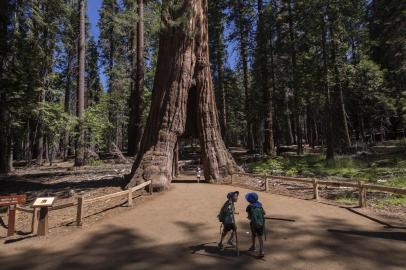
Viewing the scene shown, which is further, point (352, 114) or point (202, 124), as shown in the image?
point (352, 114)

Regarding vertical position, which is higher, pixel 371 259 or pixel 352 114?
pixel 352 114

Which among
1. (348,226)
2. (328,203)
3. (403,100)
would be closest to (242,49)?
(403,100)

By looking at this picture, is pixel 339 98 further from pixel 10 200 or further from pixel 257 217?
pixel 10 200

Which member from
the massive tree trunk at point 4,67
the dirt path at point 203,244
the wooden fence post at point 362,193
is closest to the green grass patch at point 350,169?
the wooden fence post at point 362,193

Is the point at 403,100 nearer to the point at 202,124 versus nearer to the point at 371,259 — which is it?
the point at 202,124

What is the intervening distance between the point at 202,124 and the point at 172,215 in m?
7.59

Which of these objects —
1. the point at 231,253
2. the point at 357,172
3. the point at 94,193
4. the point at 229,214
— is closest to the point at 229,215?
the point at 229,214

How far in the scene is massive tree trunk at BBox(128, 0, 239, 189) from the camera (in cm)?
1688

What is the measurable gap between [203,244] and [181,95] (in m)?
10.0

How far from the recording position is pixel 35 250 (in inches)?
345

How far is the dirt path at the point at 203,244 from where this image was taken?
7.42 m

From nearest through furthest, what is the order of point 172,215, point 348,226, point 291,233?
point 291,233 < point 348,226 < point 172,215

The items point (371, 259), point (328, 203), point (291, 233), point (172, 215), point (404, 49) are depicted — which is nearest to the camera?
point (371, 259)

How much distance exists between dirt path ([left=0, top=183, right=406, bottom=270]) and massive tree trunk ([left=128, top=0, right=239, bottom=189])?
489cm
